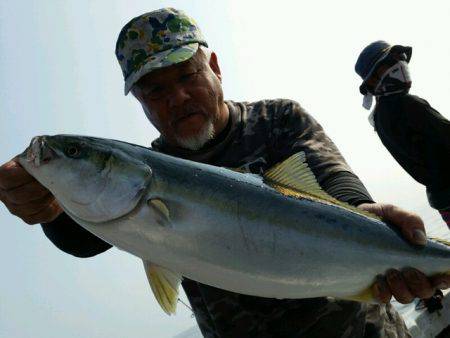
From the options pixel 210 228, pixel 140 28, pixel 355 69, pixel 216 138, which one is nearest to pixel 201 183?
pixel 210 228

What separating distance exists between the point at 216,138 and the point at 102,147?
59.1 inches

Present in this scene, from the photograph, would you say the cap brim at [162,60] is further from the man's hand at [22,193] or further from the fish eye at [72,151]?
the man's hand at [22,193]

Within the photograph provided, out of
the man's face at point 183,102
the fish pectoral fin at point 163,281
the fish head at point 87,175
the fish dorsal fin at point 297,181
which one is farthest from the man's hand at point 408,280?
the man's face at point 183,102

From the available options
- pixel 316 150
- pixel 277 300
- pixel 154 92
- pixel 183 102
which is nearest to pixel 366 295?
pixel 277 300

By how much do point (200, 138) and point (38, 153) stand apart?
1669mm

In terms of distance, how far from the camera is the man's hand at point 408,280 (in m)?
3.07

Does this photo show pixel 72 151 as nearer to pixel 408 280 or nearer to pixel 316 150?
pixel 316 150

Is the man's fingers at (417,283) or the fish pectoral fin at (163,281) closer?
the fish pectoral fin at (163,281)

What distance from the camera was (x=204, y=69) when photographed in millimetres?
4535

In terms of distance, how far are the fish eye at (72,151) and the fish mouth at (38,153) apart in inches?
3.4

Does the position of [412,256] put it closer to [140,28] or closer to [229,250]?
[229,250]

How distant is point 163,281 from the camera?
2893 millimetres

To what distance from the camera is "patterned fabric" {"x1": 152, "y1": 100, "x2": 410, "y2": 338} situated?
11.9 ft

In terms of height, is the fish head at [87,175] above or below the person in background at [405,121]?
above
